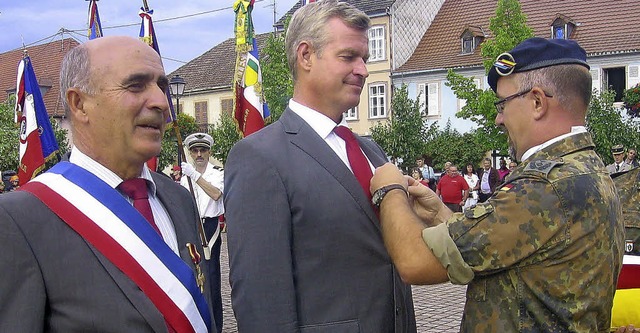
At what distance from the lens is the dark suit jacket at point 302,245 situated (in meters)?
2.43

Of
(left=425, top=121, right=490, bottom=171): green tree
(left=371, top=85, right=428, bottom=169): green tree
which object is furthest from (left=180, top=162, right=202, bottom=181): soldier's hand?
(left=371, top=85, right=428, bottom=169): green tree

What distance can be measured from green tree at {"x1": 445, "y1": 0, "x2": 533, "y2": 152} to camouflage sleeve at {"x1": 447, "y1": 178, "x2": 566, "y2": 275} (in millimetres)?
21354

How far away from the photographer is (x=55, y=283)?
1887mm

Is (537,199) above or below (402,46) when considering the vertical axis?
below

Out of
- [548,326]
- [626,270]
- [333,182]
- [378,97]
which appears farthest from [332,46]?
[378,97]

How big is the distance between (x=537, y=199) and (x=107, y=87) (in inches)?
56.8

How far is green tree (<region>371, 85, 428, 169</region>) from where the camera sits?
3075 cm

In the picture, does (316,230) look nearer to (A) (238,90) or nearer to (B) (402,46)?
(A) (238,90)

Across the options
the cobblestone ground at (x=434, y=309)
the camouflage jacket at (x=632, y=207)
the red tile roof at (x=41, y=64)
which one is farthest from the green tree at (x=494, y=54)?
the red tile roof at (x=41, y=64)

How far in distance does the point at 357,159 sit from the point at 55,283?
1.31m

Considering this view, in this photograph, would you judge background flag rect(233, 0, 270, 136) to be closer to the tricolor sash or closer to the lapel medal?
the lapel medal

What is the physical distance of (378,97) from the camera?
114ft

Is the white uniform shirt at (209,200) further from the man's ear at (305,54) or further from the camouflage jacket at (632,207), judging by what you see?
the man's ear at (305,54)

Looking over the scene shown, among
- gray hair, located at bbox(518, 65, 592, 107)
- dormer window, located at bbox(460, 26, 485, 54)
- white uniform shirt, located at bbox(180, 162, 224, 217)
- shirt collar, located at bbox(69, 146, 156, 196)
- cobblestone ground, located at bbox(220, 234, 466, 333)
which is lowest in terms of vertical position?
cobblestone ground, located at bbox(220, 234, 466, 333)
